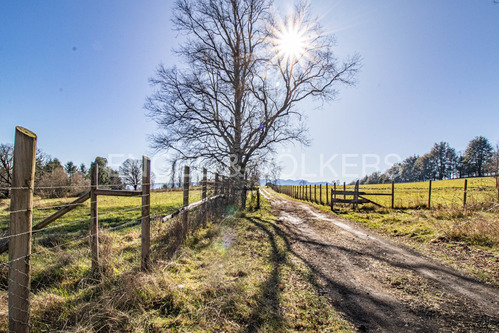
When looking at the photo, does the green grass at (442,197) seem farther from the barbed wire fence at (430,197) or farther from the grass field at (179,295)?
the grass field at (179,295)

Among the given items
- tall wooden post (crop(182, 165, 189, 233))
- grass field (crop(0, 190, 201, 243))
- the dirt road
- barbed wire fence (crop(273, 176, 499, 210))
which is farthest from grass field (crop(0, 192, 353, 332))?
barbed wire fence (crop(273, 176, 499, 210))

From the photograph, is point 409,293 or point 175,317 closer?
point 175,317

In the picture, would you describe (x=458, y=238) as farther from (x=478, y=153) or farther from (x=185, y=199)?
(x=478, y=153)

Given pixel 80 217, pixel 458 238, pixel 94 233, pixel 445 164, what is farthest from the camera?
pixel 445 164

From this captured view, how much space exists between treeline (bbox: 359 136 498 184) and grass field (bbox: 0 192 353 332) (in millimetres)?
84054

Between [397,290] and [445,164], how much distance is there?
4777 inches

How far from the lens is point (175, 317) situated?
107 inches

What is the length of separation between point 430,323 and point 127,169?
67.4 metres

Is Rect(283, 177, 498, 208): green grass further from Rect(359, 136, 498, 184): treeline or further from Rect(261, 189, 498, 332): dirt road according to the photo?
Rect(359, 136, 498, 184): treeline

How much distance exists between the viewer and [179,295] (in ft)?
10.1

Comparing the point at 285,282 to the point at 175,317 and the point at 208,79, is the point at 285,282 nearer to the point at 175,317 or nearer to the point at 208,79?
the point at 175,317

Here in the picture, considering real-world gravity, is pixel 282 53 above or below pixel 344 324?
above

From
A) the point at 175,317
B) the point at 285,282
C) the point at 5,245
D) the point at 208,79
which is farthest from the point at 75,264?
the point at 208,79

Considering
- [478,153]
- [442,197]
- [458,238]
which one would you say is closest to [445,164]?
[478,153]
